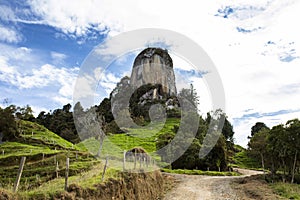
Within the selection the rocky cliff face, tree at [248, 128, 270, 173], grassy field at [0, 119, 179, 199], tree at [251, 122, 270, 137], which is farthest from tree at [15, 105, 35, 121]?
tree at [251, 122, 270, 137]

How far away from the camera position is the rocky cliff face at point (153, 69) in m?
69.8

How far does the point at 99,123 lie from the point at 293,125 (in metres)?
23.9

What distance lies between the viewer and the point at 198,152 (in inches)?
1548

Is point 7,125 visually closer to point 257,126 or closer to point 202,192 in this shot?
point 202,192

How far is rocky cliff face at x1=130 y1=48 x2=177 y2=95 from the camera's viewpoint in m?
69.8

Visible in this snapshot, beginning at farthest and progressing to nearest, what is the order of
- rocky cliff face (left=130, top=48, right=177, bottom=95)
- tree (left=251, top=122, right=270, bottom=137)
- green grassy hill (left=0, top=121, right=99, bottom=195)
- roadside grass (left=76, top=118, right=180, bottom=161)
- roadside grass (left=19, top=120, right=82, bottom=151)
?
1. tree (left=251, top=122, right=270, bottom=137)
2. rocky cliff face (left=130, top=48, right=177, bottom=95)
3. roadside grass (left=76, top=118, right=180, bottom=161)
4. roadside grass (left=19, top=120, right=82, bottom=151)
5. green grassy hill (left=0, top=121, right=99, bottom=195)


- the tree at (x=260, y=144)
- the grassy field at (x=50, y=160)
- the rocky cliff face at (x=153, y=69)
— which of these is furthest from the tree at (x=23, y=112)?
the tree at (x=260, y=144)

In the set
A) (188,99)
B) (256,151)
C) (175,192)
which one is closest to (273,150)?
(256,151)

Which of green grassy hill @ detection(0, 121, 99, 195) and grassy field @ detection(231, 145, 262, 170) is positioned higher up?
green grassy hill @ detection(0, 121, 99, 195)

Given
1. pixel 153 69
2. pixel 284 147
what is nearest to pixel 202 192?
pixel 284 147

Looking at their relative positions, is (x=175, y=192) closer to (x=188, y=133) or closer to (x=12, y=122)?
(x=188, y=133)

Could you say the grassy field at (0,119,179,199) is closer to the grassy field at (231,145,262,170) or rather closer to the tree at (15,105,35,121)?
the tree at (15,105,35,121)

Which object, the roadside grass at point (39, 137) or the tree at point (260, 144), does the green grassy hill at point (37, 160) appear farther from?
the tree at point (260, 144)

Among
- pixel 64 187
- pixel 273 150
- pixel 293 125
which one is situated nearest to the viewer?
pixel 64 187
